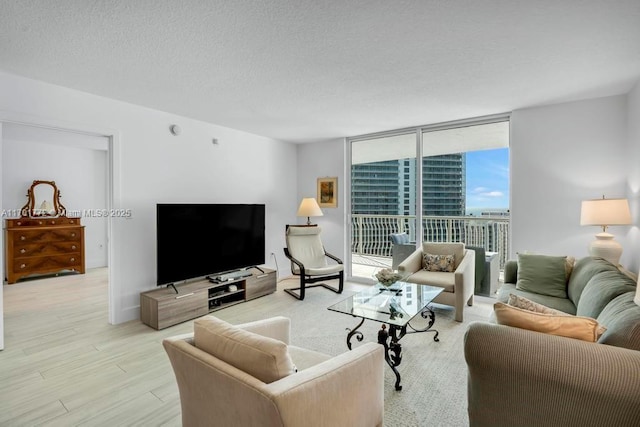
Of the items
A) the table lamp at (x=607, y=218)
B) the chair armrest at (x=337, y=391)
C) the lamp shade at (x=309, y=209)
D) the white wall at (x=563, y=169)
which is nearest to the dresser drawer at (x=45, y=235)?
the lamp shade at (x=309, y=209)

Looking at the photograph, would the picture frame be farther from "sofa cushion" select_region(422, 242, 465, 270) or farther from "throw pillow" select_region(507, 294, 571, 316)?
"throw pillow" select_region(507, 294, 571, 316)

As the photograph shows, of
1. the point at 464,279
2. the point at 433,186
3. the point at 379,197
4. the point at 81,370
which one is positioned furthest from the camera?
the point at 379,197

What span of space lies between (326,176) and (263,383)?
457 centimetres

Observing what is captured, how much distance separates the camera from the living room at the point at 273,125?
2.94 m

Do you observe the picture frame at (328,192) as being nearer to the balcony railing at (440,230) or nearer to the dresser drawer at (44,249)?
the balcony railing at (440,230)

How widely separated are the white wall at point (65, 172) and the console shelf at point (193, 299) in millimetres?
3223

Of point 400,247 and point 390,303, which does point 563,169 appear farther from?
point 390,303

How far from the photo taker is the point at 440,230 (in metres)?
4.75

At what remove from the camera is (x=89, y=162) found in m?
6.43

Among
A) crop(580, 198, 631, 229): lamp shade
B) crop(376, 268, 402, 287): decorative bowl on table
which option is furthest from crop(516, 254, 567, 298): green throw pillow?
crop(376, 268, 402, 287): decorative bowl on table

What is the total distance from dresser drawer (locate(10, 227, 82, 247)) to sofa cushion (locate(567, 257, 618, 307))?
7406 millimetres

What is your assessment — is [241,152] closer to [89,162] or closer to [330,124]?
[330,124]

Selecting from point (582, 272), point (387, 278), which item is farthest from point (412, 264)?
point (582, 272)

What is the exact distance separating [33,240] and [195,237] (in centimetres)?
384
